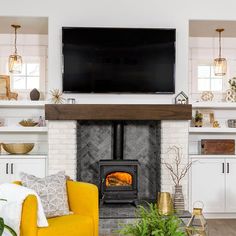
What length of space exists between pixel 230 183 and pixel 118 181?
58.4 inches

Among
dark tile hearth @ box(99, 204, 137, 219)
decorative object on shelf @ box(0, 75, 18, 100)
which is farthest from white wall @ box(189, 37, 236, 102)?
decorative object on shelf @ box(0, 75, 18, 100)

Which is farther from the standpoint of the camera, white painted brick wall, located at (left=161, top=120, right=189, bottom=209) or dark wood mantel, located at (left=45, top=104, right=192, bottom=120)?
white painted brick wall, located at (left=161, top=120, right=189, bottom=209)

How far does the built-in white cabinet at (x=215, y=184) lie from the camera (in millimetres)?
5973

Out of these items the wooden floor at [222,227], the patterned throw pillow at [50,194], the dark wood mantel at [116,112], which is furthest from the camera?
the dark wood mantel at [116,112]

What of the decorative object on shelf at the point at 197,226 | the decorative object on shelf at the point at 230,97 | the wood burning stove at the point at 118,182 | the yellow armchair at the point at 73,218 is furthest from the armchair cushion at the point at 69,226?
the decorative object on shelf at the point at 230,97

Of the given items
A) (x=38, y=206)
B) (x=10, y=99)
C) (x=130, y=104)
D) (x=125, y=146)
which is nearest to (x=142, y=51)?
(x=130, y=104)

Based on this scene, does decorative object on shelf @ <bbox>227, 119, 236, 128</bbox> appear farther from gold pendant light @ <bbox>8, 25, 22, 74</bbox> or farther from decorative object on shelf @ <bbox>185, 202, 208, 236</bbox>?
decorative object on shelf @ <bbox>185, 202, 208, 236</bbox>

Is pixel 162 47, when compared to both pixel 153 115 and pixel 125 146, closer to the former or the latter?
pixel 153 115

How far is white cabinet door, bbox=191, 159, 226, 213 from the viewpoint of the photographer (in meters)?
5.97

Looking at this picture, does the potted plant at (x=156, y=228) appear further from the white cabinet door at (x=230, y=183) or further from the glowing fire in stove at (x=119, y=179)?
the white cabinet door at (x=230, y=183)

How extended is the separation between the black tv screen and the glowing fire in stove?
3.42ft

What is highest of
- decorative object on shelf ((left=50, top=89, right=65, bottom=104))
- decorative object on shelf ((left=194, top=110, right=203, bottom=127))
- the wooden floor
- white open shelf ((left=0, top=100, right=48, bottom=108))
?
decorative object on shelf ((left=50, top=89, right=65, bottom=104))

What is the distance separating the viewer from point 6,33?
6492mm

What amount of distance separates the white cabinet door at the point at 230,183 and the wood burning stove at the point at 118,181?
4.07ft
